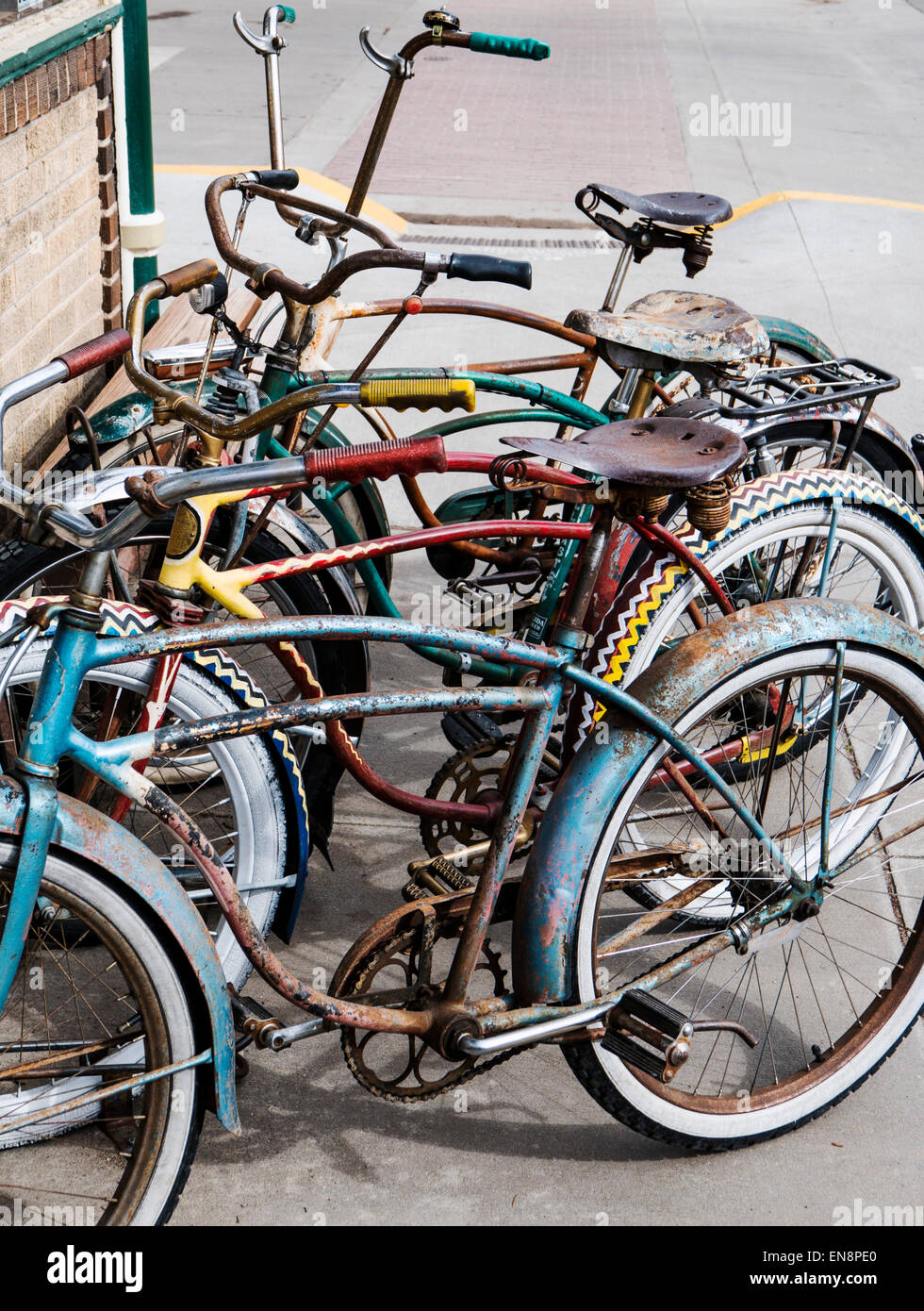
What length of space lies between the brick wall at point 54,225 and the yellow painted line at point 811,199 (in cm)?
500

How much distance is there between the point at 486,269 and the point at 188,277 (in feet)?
1.97

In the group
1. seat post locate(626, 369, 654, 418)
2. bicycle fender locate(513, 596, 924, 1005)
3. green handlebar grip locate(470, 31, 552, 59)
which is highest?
green handlebar grip locate(470, 31, 552, 59)

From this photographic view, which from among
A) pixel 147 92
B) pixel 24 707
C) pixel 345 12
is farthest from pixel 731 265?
pixel 345 12

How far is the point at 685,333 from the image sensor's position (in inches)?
113

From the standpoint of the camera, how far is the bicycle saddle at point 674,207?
341cm

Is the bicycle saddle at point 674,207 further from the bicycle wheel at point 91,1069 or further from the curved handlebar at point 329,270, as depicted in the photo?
the bicycle wheel at point 91,1069

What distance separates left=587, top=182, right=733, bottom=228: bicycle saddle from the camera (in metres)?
3.41

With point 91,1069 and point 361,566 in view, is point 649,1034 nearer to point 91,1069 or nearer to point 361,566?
point 91,1069

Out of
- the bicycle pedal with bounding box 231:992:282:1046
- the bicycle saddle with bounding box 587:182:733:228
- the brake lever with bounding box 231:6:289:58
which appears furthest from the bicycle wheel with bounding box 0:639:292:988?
the bicycle saddle with bounding box 587:182:733:228

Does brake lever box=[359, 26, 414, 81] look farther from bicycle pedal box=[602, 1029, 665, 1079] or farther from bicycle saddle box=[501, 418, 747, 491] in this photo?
bicycle pedal box=[602, 1029, 665, 1079]

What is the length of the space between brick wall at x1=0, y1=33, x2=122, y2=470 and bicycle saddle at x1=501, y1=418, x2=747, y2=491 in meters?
2.08

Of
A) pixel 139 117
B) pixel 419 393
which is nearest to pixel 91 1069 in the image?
pixel 419 393
